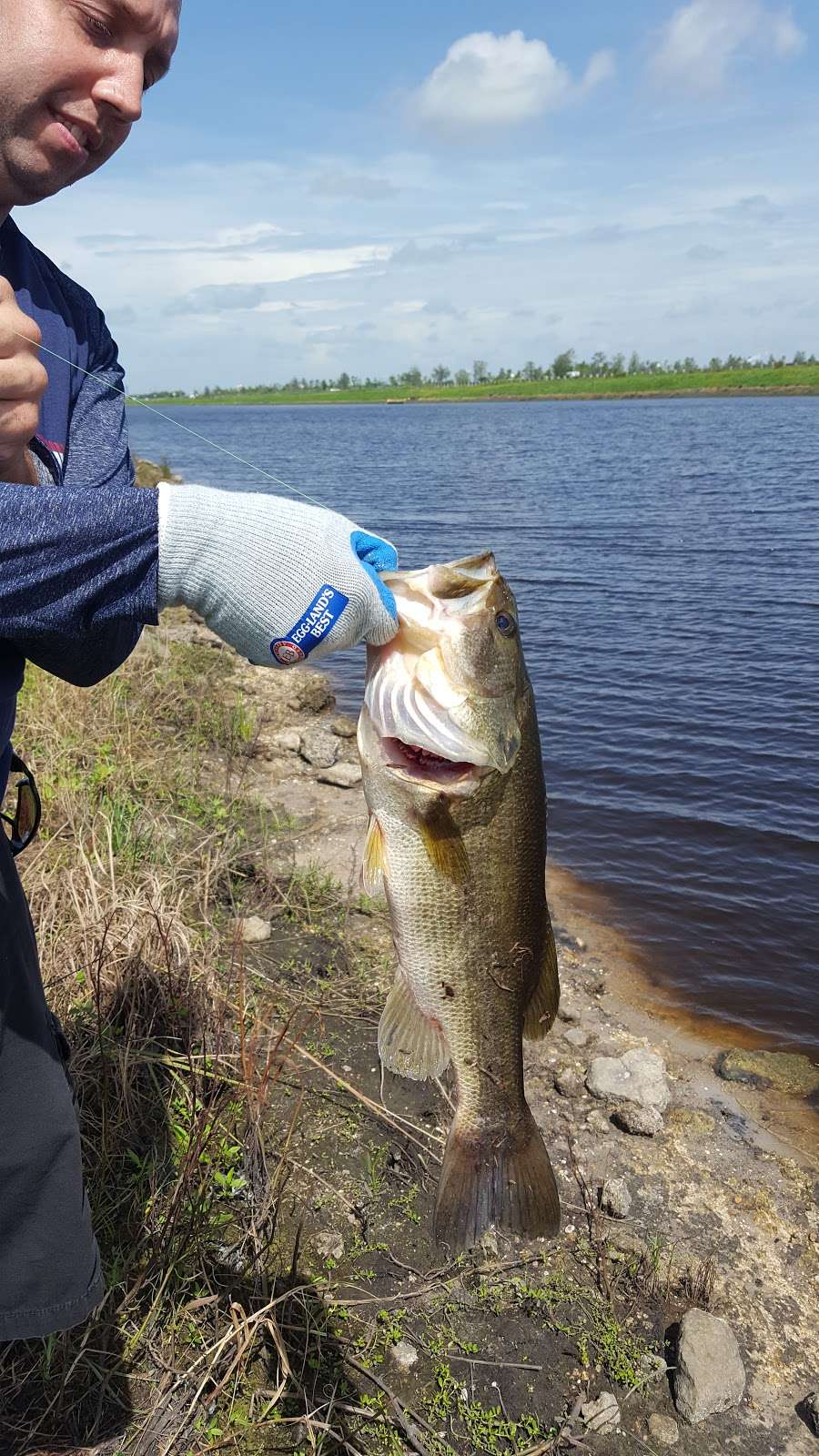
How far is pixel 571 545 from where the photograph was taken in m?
22.9

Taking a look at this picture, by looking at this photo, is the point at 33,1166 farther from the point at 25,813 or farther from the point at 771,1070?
the point at 771,1070

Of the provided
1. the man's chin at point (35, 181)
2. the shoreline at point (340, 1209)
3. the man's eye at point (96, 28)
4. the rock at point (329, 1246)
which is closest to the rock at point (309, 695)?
the shoreline at point (340, 1209)

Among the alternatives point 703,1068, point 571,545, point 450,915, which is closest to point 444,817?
point 450,915

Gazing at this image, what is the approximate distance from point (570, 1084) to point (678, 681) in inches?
371

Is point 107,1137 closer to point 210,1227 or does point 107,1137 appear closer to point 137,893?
point 210,1227

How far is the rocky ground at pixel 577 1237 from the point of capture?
3688 millimetres

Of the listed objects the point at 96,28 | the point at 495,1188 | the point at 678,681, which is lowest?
the point at 678,681

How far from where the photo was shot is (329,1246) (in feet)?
13.4

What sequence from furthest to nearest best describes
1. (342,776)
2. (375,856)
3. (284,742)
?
1. (284,742)
2. (342,776)
3. (375,856)

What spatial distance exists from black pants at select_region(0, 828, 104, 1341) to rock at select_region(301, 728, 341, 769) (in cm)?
670

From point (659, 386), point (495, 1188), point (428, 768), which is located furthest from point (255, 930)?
point (659, 386)

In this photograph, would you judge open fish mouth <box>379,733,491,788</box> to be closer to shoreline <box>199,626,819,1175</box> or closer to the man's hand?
the man's hand

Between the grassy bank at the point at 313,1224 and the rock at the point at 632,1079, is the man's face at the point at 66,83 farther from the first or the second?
the rock at the point at 632,1079

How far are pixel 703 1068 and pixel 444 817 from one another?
4.45 meters
